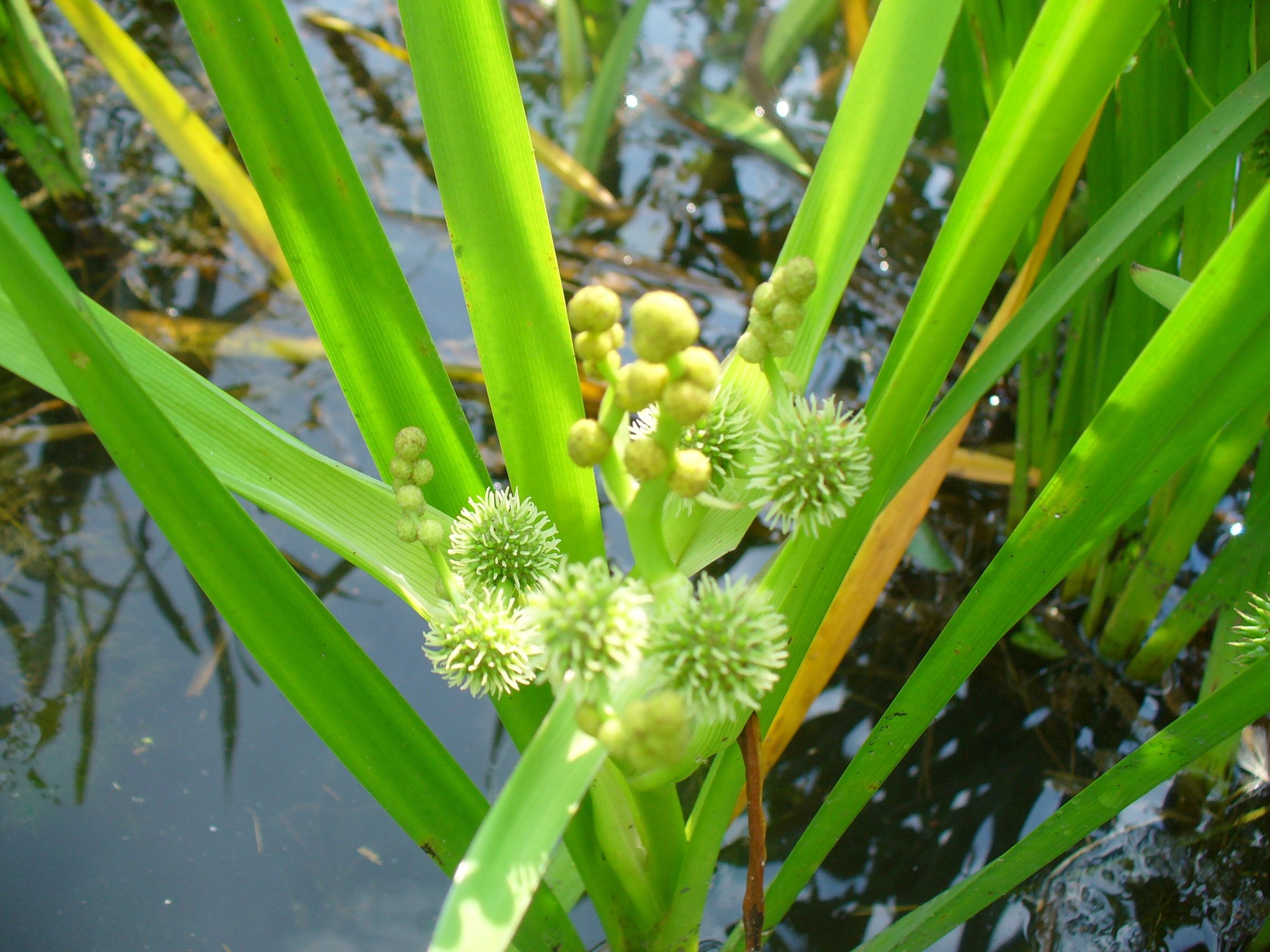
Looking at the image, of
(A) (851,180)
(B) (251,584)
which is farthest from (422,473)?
(A) (851,180)

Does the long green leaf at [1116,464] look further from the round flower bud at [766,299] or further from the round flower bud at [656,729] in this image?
the round flower bud at [656,729]

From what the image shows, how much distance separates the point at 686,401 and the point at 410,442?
1.45ft

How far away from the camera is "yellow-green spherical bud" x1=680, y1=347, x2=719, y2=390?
0.77 meters

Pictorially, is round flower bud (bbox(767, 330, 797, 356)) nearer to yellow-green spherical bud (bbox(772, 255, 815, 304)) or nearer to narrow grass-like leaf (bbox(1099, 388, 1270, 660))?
yellow-green spherical bud (bbox(772, 255, 815, 304))

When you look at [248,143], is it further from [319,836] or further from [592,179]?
[592,179]

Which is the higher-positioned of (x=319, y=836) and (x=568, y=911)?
(x=319, y=836)

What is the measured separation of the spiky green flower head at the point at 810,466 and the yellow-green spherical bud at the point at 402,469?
446 millimetres

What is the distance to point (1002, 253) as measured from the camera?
0.85 metres

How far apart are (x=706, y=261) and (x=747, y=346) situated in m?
2.19

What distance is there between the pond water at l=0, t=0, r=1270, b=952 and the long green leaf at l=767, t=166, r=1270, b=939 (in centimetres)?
62

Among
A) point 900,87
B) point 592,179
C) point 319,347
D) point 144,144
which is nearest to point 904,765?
point 900,87

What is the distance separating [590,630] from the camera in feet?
2.60

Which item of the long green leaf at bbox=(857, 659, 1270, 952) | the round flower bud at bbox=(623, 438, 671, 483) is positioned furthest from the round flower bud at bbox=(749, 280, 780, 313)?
the long green leaf at bbox=(857, 659, 1270, 952)

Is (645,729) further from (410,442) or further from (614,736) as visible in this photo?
(410,442)
